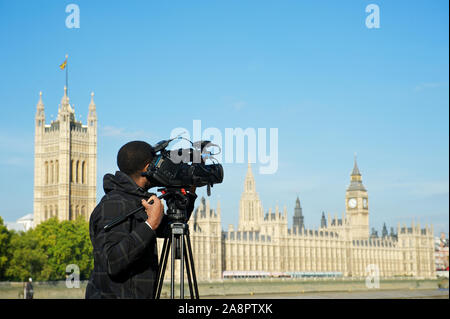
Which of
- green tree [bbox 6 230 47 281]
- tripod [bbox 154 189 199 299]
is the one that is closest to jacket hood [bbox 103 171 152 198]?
tripod [bbox 154 189 199 299]

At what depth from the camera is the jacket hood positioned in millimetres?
3939

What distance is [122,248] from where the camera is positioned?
363 centimetres

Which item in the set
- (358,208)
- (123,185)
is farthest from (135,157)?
(358,208)

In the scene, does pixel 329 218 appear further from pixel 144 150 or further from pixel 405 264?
pixel 144 150

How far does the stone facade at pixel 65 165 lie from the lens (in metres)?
73.4

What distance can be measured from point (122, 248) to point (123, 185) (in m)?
0.44

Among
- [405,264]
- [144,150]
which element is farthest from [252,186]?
[144,150]

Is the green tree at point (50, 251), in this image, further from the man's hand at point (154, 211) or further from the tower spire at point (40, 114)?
the man's hand at point (154, 211)

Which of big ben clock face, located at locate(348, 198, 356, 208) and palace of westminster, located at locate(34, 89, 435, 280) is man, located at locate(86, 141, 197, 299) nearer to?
palace of westminster, located at locate(34, 89, 435, 280)

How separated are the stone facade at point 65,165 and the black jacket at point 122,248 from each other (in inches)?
2749

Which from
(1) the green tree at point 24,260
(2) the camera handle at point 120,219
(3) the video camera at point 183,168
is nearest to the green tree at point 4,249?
(1) the green tree at point 24,260

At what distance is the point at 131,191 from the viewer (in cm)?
393
